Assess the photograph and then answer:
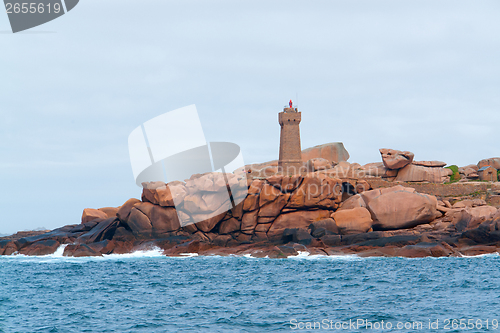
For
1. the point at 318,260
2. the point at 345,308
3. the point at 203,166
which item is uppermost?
the point at 203,166

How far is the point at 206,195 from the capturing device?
40.2 meters

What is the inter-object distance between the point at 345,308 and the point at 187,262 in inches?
707

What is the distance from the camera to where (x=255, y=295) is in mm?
20375

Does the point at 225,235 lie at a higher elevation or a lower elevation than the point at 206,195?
lower

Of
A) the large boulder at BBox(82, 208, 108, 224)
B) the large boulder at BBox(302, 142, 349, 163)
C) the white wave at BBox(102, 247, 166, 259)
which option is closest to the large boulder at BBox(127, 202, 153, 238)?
the white wave at BBox(102, 247, 166, 259)

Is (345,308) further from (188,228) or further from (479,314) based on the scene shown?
(188,228)

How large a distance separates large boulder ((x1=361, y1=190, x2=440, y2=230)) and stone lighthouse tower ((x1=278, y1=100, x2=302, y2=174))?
2173cm

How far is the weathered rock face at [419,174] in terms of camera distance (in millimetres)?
51812

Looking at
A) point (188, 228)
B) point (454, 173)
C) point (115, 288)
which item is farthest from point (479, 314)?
point (454, 173)

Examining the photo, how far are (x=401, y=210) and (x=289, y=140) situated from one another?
80.2 feet

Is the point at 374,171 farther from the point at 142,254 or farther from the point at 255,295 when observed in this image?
the point at 255,295

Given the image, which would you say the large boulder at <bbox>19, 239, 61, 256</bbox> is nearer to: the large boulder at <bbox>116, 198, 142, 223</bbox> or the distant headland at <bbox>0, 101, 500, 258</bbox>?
the distant headland at <bbox>0, 101, 500, 258</bbox>

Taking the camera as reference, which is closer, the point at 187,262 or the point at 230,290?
the point at 230,290

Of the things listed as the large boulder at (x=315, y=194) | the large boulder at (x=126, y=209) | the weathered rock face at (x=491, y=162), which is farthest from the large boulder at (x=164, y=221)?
the weathered rock face at (x=491, y=162)
